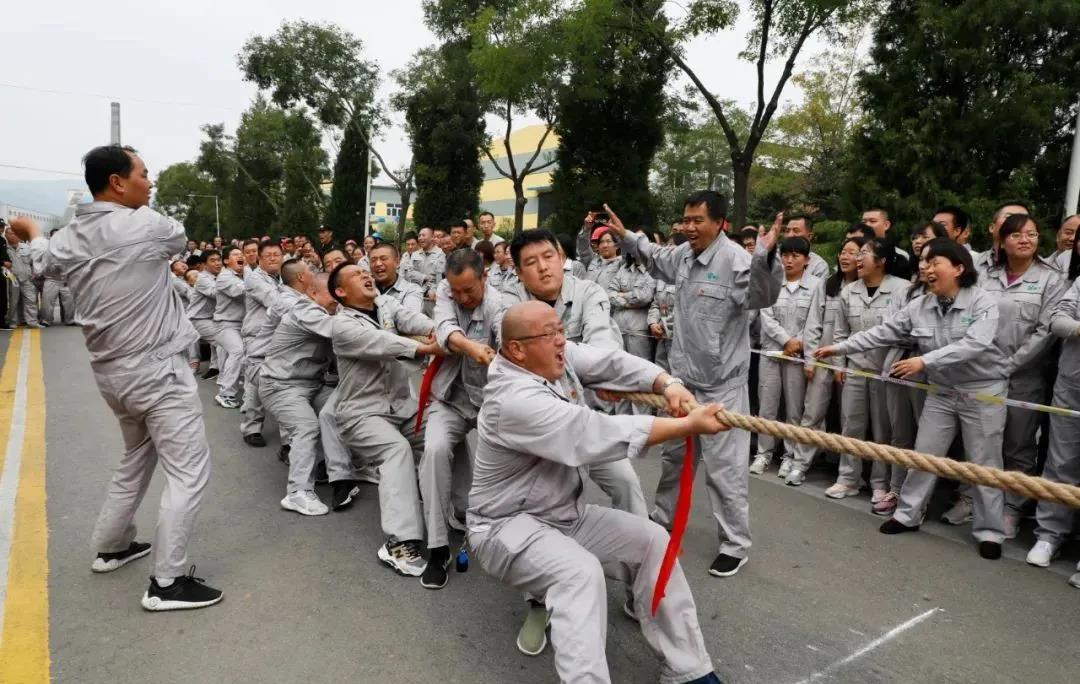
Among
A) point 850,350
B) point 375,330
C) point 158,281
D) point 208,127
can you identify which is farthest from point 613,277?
point 208,127

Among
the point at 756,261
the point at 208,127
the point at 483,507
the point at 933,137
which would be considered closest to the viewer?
the point at 483,507

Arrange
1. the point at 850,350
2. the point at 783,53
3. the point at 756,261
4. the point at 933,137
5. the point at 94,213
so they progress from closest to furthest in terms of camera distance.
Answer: the point at 94,213 → the point at 756,261 → the point at 850,350 → the point at 933,137 → the point at 783,53

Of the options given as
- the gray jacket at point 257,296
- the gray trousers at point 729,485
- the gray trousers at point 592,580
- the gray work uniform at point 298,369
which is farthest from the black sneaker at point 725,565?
the gray jacket at point 257,296

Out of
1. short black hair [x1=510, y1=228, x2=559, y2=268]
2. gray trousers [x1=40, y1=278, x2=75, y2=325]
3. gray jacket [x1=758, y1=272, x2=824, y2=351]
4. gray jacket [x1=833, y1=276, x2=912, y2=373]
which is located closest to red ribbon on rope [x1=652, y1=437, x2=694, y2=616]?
short black hair [x1=510, y1=228, x2=559, y2=268]

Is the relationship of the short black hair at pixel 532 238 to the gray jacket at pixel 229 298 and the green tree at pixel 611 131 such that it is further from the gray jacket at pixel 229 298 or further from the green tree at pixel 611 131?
the green tree at pixel 611 131

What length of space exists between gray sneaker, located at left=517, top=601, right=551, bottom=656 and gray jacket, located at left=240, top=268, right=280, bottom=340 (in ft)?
15.1

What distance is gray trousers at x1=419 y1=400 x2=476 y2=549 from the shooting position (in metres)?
3.87

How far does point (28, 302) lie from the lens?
15.1 meters

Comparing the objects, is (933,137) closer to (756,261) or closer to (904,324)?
(904,324)

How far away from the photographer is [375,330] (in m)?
4.47

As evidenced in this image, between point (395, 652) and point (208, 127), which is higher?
point (208, 127)

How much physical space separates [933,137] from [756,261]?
36.5 ft

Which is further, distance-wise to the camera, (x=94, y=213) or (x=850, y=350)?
(x=850, y=350)

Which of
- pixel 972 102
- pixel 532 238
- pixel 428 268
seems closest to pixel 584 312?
pixel 532 238
